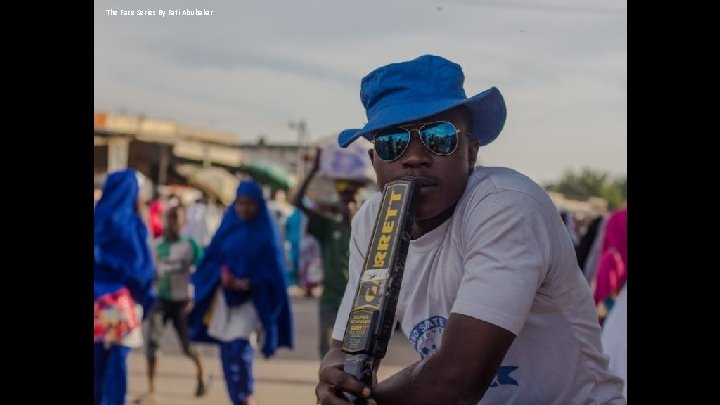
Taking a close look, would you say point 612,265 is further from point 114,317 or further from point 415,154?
point 415,154

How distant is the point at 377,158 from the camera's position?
3.08 meters

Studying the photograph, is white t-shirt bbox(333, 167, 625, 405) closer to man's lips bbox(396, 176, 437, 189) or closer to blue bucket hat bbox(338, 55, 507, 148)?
man's lips bbox(396, 176, 437, 189)

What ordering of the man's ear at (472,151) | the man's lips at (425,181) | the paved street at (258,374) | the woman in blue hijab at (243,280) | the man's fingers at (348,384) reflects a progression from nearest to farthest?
the man's fingers at (348,384), the man's lips at (425,181), the man's ear at (472,151), the woman in blue hijab at (243,280), the paved street at (258,374)

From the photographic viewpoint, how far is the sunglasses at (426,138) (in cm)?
300

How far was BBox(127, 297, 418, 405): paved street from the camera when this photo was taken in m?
10.0

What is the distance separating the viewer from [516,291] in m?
2.76

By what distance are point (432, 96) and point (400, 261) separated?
0.54m

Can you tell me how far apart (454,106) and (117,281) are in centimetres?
550

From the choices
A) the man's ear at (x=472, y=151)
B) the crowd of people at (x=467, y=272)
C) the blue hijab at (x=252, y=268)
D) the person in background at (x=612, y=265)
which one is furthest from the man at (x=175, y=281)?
the man's ear at (x=472, y=151)

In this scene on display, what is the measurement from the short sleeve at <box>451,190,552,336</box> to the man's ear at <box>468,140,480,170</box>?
10.3 inches

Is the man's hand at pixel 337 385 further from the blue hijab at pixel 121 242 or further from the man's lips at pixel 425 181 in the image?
the blue hijab at pixel 121 242
